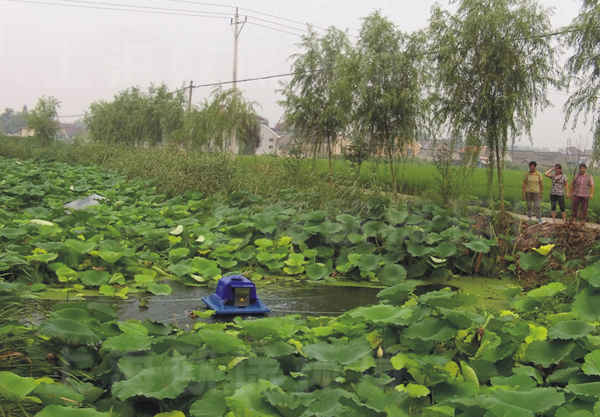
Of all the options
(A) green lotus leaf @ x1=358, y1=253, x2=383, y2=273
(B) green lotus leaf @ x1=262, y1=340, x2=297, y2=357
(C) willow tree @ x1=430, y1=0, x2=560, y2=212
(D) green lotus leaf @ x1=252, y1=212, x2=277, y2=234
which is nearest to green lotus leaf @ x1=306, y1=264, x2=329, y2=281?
(A) green lotus leaf @ x1=358, y1=253, x2=383, y2=273

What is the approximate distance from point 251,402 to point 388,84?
25.5 ft

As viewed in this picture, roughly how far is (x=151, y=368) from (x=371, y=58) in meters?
7.88

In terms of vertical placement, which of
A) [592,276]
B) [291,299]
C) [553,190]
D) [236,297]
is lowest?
[291,299]

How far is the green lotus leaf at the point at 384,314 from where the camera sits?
176 centimetres

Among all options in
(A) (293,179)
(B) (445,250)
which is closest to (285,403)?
(B) (445,250)

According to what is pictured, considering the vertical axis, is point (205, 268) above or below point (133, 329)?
below

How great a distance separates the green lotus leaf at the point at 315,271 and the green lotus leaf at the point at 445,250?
2.52 ft

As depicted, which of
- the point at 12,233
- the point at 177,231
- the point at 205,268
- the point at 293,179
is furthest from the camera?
the point at 293,179

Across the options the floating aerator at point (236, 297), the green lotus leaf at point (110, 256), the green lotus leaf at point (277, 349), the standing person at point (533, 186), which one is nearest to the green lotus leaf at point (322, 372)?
the green lotus leaf at point (277, 349)

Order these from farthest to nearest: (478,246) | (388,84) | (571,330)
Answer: (388,84) < (478,246) < (571,330)

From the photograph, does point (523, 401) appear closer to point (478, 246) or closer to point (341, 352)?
point (341, 352)

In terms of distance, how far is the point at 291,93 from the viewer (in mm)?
11547

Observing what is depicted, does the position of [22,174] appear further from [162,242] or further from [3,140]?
[3,140]

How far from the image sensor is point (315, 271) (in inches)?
139
